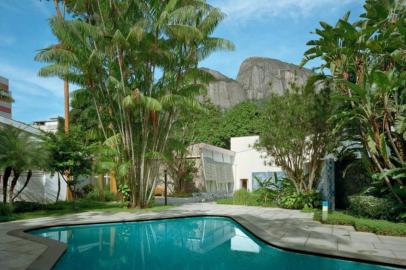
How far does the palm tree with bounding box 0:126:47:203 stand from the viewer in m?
11.7

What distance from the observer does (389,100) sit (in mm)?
9961

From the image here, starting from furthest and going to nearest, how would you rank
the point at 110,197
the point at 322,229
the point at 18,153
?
the point at 110,197, the point at 18,153, the point at 322,229

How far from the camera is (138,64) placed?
1416 cm

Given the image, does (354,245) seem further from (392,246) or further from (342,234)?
(342,234)

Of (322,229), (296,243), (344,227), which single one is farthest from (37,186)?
(344,227)

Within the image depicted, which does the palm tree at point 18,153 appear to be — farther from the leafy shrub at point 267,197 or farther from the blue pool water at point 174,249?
the leafy shrub at point 267,197

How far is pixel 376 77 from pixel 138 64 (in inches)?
353

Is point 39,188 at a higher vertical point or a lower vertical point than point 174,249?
higher

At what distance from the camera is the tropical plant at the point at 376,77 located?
9.12 m

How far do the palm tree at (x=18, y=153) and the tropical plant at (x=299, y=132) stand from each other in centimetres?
883

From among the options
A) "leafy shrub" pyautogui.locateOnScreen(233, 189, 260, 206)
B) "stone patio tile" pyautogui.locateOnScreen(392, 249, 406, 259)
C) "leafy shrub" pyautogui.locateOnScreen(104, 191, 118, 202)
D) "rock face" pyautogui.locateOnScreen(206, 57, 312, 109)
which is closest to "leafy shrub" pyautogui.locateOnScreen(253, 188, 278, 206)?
"leafy shrub" pyautogui.locateOnScreen(233, 189, 260, 206)

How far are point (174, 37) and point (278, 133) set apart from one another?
18.9ft

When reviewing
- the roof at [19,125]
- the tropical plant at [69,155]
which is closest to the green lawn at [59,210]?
the tropical plant at [69,155]

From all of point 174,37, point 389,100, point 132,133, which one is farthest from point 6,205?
point 389,100
